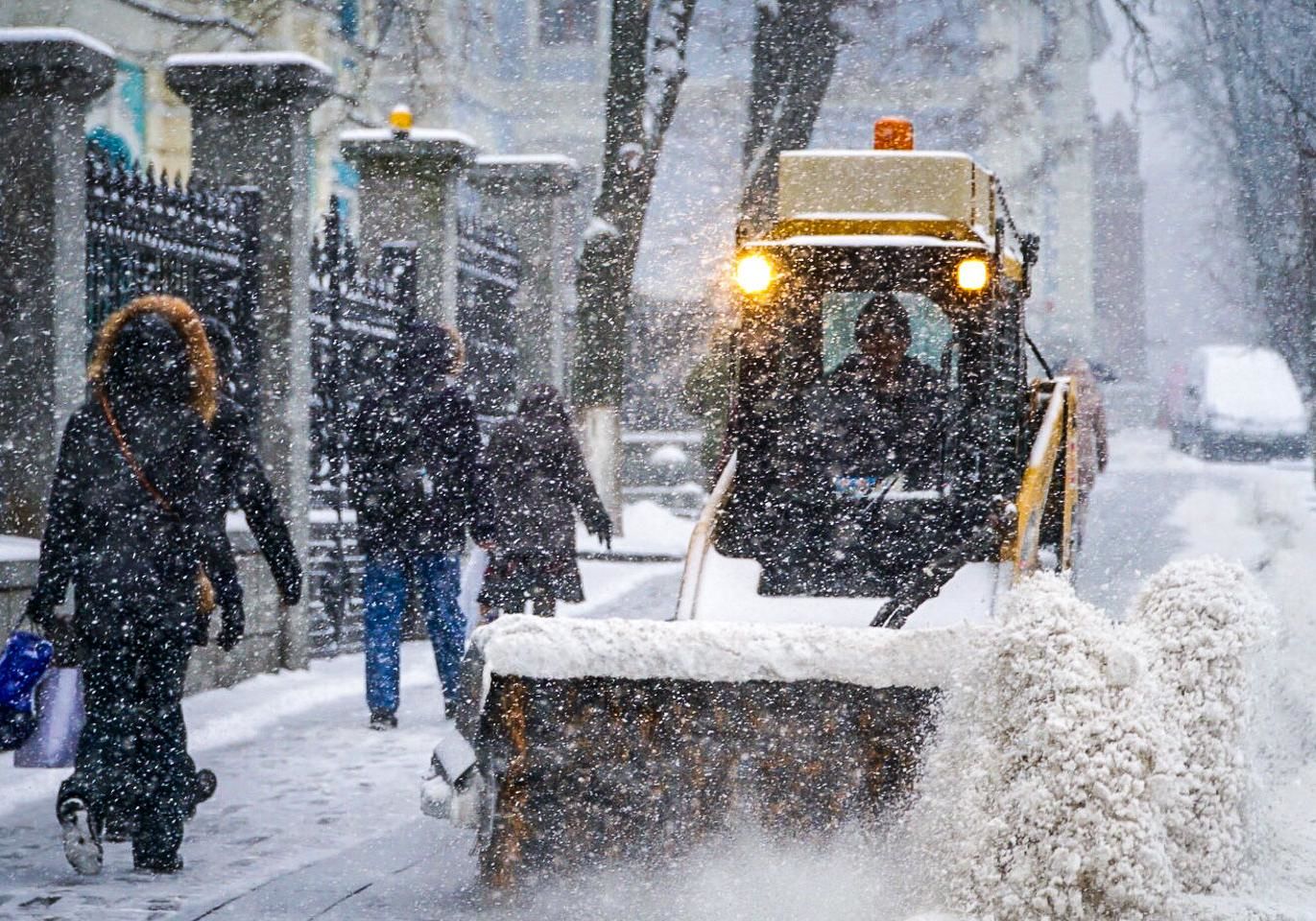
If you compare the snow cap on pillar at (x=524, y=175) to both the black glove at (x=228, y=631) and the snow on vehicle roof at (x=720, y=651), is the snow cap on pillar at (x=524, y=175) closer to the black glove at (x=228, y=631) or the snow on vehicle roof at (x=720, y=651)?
the black glove at (x=228, y=631)

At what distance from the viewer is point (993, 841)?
4.30 m

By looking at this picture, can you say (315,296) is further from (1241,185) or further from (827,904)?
(1241,185)

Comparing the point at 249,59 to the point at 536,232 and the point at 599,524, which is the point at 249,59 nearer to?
the point at 599,524

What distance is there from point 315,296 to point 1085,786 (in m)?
7.38

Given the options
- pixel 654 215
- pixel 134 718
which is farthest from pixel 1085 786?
pixel 654 215

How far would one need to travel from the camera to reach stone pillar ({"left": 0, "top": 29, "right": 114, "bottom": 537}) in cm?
805

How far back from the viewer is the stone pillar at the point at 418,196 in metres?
12.0

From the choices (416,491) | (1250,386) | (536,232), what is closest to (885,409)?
(416,491)

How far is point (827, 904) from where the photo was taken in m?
4.77

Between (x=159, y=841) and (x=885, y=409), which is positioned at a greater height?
(x=885, y=409)

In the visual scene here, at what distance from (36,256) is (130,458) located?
2.98 meters

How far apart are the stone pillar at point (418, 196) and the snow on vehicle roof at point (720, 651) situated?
24.7ft

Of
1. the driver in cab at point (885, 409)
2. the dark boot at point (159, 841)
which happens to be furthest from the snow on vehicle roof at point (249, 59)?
the dark boot at point (159, 841)

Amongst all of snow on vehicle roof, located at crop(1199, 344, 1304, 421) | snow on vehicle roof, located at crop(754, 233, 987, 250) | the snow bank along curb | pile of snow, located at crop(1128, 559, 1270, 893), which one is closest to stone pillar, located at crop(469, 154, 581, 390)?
snow on vehicle roof, located at crop(754, 233, 987, 250)
